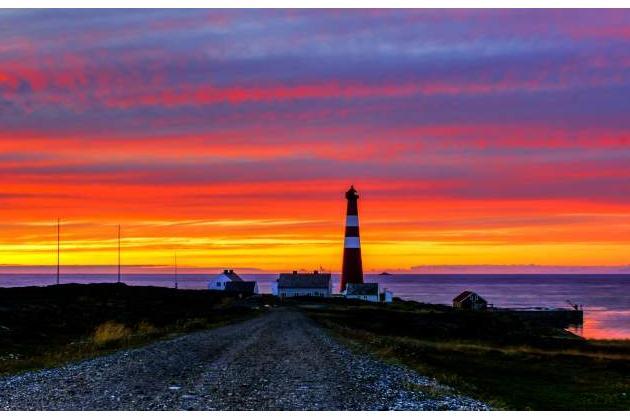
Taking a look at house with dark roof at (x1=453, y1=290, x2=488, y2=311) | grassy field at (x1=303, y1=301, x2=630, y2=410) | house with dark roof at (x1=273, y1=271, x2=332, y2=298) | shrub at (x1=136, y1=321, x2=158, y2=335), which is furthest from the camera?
house with dark roof at (x1=273, y1=271, x2=332, y2=298)

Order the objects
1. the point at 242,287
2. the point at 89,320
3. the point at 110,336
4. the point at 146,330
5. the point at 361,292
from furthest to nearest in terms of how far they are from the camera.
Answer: the point at 242,287 < the point at 361,292 < the point at 89,320 < the point at 146,330 < the point at 110,336

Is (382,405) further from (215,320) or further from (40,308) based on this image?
(40,308)

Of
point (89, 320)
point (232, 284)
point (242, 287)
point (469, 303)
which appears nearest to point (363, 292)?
point (469, 303)

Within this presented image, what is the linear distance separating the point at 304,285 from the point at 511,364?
287 feet

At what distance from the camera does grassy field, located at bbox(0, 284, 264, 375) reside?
33750 millimetres

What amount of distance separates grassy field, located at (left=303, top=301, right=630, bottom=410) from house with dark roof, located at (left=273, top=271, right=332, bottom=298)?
5082cm

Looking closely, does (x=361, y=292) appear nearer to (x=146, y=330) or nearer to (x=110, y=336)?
(x=146, y=330)

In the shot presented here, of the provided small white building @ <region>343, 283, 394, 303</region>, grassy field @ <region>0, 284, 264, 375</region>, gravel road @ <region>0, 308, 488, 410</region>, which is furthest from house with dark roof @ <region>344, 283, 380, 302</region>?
gravel road @ <region>0, 308, 488, 410</region>

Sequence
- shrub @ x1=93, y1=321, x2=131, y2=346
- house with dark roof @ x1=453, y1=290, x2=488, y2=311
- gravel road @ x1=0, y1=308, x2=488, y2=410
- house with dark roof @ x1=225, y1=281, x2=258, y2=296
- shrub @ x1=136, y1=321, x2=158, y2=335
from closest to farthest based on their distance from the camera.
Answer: gravel road @ x1=0, y1=308, x2=488, y2=410
shrub @ x1=93, y1=321, x2=131, y2=346
shrub @ x1=136, y1=321, x2=158, y2=335
house with dark roof @ x1=453, y1=290, x2=488, y2=311
house with dark roof @ x1=225, y1=281, x2=258, y2=296

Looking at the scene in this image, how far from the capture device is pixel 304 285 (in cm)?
12569

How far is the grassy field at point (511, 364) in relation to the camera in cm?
2567

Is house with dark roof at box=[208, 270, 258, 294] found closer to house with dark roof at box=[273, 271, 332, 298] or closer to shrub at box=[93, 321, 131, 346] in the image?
house with dark roof at box=[273, 271, 332, 298]

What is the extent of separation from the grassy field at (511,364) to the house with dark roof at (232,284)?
63.8 metres

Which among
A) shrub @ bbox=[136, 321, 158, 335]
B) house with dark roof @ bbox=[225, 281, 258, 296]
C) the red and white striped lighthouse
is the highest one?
the red and white striped lighthouse
